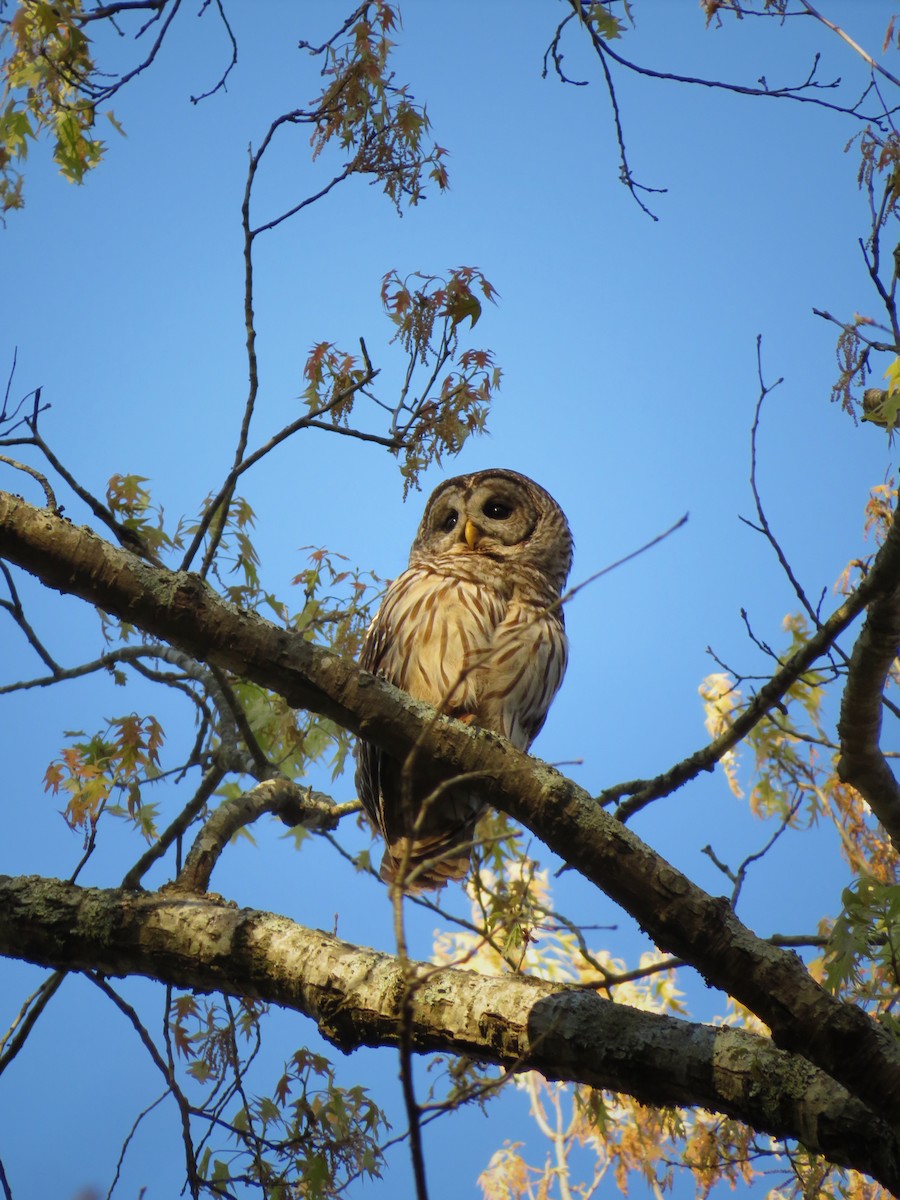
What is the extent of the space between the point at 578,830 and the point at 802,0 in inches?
99.1

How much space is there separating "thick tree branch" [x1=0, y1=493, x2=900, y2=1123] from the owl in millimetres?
1086

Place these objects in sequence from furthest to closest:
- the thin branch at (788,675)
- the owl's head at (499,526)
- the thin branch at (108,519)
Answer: the owl's head at (499,526) < the thin branch at (788,675) < the thin branch at (108,519)

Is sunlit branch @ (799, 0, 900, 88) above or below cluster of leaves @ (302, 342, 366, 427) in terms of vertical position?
below

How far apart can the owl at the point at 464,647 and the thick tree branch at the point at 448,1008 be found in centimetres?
100

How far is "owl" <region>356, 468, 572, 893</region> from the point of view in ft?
13.7

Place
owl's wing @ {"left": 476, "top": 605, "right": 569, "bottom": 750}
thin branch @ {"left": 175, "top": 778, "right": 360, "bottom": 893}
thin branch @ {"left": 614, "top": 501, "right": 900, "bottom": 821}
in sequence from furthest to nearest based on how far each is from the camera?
1. owl's wing @ {"left": 476, "top": 605, "right": 569, "bottom": 750}
2. thin branch @ {"left": 175, "top": 778, "right": 360, "bottom": 893}
3. thin branch @ {"left": 614, "top": 501, "right": 900, "bottom": 821}

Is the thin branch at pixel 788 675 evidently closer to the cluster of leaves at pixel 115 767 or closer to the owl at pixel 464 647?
the owl at pixel 464 647

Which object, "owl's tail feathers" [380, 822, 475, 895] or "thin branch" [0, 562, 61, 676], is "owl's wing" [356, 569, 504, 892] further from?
"thin branch" [0, 562, 61, 676]

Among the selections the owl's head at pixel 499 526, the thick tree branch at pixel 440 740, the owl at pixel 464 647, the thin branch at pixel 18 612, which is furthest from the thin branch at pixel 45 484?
the owl's head at pixel 499 526

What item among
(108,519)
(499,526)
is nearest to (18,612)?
(108,519)

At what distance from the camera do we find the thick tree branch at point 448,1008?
7.54 feet

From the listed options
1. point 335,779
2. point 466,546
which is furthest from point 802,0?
point 335,779

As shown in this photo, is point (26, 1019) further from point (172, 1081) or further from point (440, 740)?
point (440, 740)

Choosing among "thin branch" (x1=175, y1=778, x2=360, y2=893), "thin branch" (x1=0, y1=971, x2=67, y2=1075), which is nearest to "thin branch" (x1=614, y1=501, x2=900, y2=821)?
"thin branch" (x1=175, y1=778, x2=360, y2=893)
